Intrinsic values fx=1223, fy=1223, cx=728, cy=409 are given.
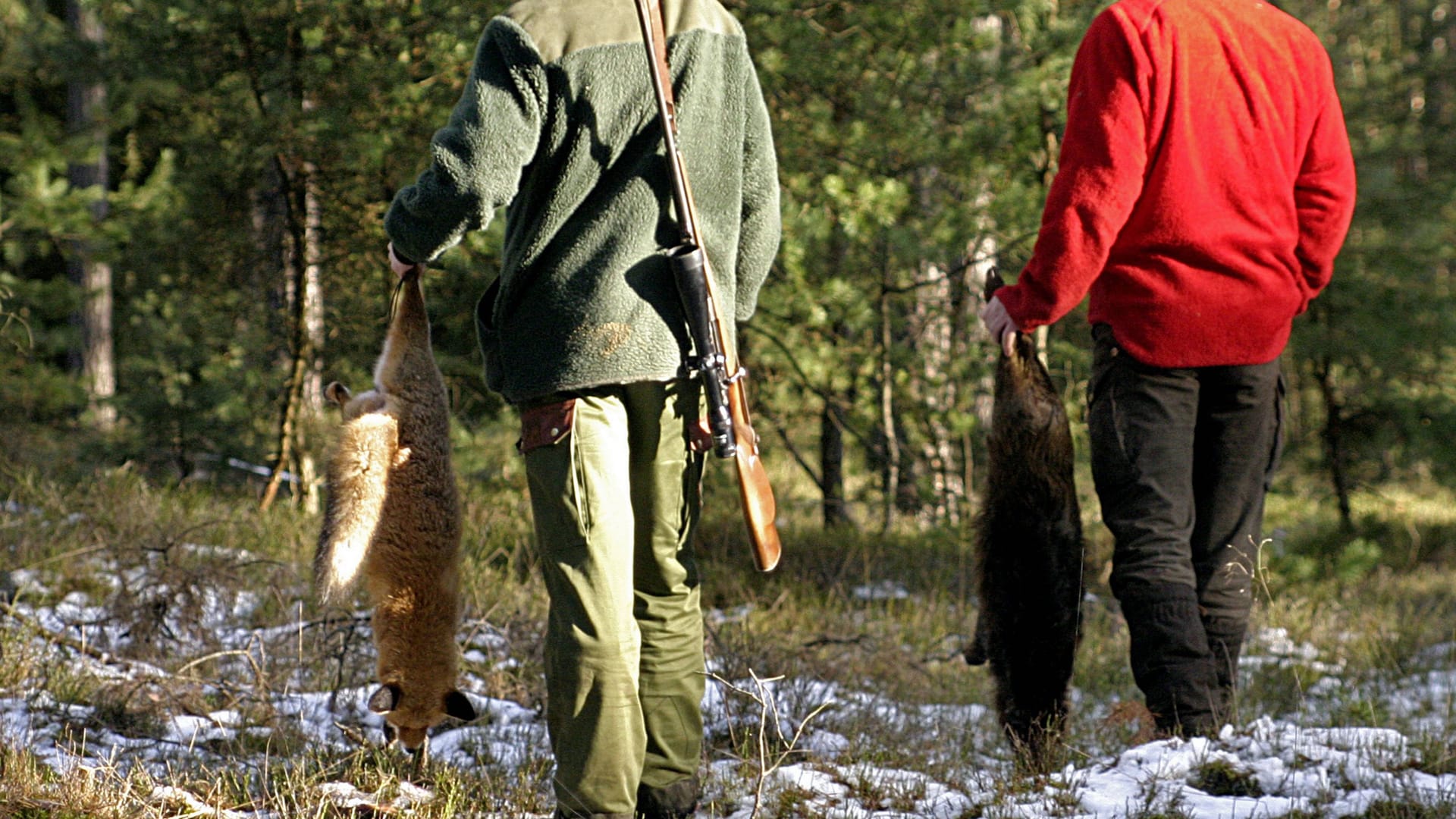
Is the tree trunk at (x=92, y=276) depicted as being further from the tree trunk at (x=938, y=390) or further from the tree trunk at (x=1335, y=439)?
the tree trunk at (x=1335, y=439)

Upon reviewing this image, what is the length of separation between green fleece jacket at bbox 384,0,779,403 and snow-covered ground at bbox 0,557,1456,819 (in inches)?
37.1

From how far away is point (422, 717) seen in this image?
10.4ft

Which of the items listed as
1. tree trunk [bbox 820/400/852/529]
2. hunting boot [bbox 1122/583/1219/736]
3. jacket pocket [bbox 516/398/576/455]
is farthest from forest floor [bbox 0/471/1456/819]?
tree trunk [bbox 820/400/852/529]

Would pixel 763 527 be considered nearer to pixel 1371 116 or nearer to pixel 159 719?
pixel 159 719

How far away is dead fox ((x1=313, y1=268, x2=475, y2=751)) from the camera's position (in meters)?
3.04

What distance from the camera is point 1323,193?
12.6 feet

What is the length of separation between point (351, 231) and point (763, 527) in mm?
4992

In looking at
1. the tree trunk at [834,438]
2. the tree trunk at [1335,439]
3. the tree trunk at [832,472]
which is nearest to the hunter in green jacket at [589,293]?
the tree trunk at [834,438]

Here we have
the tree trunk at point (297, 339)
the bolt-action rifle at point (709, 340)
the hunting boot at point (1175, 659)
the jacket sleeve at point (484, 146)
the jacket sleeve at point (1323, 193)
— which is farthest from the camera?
the tree trunk at point (297, 339)

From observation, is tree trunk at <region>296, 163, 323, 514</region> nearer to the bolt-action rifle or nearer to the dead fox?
the dead fox

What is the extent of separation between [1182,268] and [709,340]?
1.60 metres

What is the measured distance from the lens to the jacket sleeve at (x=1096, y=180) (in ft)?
11.6

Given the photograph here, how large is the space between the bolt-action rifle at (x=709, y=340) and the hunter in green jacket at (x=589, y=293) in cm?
6

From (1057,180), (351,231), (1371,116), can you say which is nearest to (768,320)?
(351,231)
